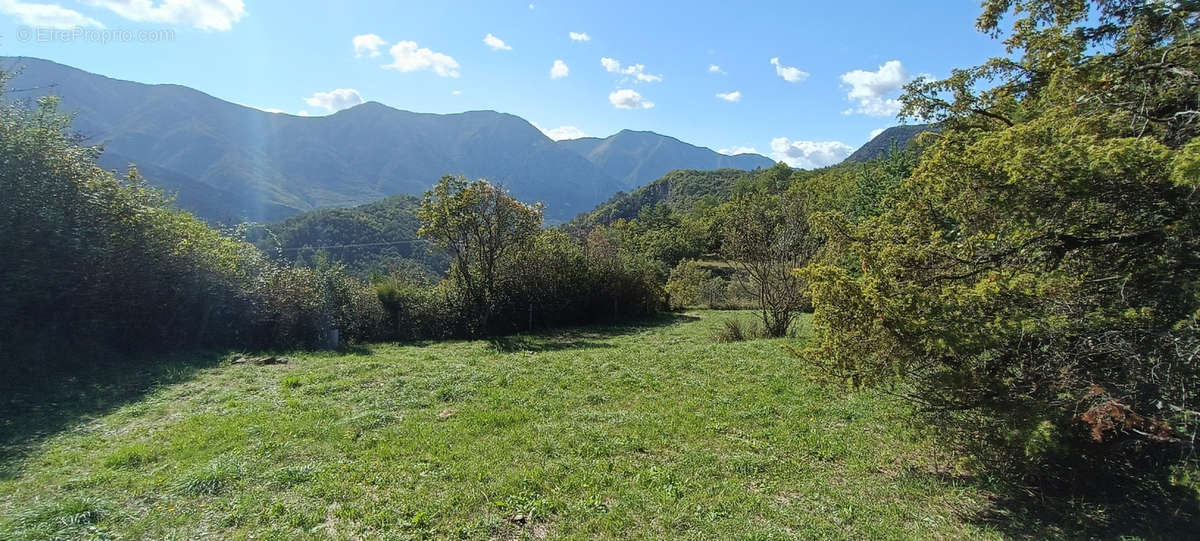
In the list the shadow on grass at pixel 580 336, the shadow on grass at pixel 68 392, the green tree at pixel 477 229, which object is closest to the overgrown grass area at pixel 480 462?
the shadow on grass at pixel 68 392

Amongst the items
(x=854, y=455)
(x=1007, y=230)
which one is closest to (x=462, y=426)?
(x=854, y=455)

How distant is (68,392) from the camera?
27.5ft

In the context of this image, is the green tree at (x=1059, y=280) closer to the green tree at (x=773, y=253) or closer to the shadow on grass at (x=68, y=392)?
the shadow on grass at (x=68, y=392)

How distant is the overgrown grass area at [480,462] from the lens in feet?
13.6

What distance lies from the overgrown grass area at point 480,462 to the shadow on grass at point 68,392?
0.07 meters

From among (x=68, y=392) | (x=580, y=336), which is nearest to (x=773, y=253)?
(x=580, y=336)

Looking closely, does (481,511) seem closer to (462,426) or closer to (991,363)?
(462,426)

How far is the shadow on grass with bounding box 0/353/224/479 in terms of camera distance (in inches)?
246

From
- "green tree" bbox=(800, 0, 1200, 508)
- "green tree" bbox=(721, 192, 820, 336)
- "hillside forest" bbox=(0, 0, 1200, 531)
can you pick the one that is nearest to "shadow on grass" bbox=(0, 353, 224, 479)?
"hillside forest" bbox=(0, 0, 1200, 531)

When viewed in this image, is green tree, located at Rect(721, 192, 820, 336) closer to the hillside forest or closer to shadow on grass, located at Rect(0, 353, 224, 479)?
the hillside forest

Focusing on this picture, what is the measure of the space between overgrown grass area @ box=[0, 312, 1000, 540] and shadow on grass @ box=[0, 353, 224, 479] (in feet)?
0.22

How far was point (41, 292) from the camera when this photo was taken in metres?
10.0

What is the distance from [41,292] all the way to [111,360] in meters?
1.87

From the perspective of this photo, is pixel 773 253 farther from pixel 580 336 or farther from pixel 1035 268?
pixel 1035 268
